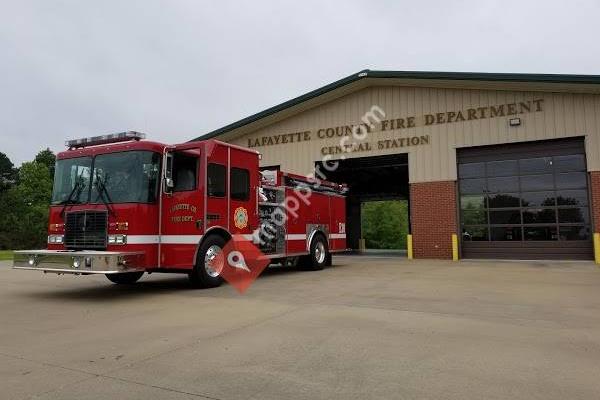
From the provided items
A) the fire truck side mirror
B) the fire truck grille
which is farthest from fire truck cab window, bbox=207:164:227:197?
the fire truck grille

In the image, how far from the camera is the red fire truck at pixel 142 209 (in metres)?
8.73

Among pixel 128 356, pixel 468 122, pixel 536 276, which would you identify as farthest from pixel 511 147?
pixel 128 356

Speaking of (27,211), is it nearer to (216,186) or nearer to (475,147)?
(475,147)

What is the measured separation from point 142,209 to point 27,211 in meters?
46.6

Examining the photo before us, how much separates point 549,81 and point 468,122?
3063mm

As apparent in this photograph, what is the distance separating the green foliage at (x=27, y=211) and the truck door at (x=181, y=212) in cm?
4022

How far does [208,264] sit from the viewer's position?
1004 cm

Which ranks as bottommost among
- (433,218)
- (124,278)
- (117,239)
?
(124,278)

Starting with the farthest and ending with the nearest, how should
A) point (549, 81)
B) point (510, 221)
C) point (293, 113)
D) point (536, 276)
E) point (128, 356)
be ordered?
point (293, 113) → point (510, 221) → point (549, 81) → point (536, 276) → point (128, 356)

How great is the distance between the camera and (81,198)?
9.23 metres

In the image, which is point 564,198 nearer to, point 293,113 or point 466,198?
point 466,198

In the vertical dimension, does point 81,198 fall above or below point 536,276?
above

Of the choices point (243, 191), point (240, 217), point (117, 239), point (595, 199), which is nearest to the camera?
point (117, 239)

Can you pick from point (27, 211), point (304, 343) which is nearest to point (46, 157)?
point (27, 211)
